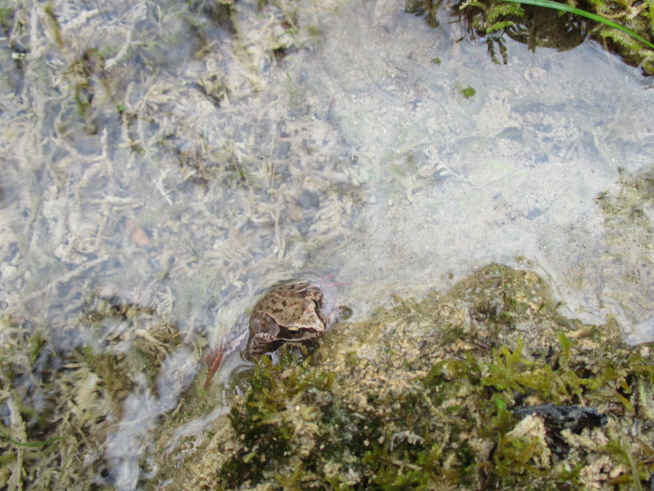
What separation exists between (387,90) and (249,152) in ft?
4.48

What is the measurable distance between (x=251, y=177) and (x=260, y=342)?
1.42m

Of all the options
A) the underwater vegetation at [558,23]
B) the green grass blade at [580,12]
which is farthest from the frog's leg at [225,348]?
the green grass blade at [580,12]

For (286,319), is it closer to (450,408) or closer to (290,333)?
(290,333)

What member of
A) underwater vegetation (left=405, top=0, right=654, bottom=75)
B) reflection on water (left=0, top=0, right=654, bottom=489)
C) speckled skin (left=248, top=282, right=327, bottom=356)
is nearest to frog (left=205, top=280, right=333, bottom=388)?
speckled skin (left=248, top=282, right=327, bottom=356)

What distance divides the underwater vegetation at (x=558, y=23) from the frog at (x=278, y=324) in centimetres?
269

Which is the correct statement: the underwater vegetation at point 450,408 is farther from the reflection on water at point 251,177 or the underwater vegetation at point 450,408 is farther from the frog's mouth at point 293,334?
the reflection on water at point 251,177

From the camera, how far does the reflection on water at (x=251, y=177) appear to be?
2.92 m

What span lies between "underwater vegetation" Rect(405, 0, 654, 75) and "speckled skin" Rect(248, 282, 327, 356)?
8.80 feet

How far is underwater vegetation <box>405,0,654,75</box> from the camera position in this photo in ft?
9.43

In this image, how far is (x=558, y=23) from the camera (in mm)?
3184

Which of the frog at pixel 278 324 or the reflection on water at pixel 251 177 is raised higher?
the reflection on water at pixel 251 177

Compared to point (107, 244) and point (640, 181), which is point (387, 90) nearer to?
point (640, 181)

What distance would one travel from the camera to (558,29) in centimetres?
321

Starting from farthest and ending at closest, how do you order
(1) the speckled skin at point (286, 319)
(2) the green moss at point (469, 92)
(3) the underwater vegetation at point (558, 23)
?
(2) the green moss at point (469, 92)
(1) the speckled skin at point (286, 319)
(3) the underwater vegetation at point (558, 23)
